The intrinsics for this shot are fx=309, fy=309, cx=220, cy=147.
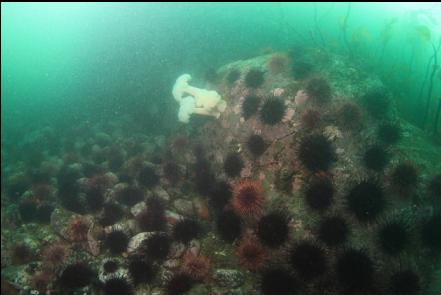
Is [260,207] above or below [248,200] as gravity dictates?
below

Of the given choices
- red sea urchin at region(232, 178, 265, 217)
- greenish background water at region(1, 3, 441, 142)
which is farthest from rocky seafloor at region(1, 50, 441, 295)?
greenish background water at region(1, 3, 441, 142)

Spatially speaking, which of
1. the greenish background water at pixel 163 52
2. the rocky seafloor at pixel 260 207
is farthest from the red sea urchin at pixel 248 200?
the greenish background water at pixel 163 52

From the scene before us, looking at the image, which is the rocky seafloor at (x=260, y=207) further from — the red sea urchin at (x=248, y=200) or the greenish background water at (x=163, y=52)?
the greenish background water at (x=163, y=52)

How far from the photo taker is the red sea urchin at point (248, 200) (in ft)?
20.9

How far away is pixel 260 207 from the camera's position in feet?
21.2

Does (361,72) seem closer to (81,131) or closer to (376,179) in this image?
(376,179)

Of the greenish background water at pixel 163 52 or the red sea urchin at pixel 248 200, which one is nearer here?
the red sea urchin at pixel 248 200

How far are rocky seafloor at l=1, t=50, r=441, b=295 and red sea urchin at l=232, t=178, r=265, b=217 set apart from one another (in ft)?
0.07

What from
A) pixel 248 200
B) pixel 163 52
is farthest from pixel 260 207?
pixel 163 52

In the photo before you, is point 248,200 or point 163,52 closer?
point 248,200

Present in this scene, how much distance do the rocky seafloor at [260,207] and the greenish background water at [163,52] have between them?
4.56 m

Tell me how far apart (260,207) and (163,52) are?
1402 centimetres

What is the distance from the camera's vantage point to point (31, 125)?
16.9 metres

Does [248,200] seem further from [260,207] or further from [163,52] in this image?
[163,52]
